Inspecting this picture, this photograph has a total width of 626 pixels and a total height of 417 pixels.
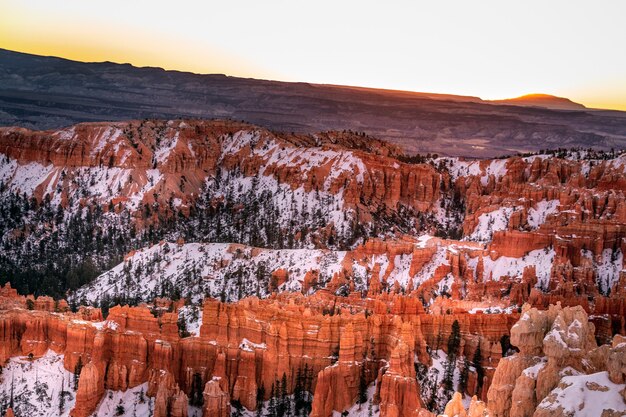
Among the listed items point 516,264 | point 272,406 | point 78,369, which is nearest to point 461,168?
point 516,264

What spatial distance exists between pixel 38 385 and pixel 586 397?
49375mm

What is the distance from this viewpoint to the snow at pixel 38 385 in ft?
204

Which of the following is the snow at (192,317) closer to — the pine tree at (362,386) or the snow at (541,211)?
the pine tree at (362,386)

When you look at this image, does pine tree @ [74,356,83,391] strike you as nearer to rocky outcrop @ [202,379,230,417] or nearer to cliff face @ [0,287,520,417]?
cliff face @ [0,287,520,417]

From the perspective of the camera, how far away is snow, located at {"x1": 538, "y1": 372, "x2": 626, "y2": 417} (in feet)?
78.2

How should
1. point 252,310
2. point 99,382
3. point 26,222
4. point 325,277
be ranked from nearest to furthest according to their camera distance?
point 99,382
point 252,310
point 325,277
point 26,222

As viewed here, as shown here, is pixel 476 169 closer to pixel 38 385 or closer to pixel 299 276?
pixel 299 276

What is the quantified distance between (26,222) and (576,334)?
5135 inches

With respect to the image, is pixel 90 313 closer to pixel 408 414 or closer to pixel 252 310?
pixel 252 310

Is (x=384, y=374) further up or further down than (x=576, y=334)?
further down

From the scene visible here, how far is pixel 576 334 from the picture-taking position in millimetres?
27562

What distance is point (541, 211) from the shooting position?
374 feet

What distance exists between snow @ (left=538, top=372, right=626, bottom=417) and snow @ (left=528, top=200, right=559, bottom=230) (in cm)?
8640

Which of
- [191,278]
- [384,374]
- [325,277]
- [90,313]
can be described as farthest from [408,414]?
[191,278]
